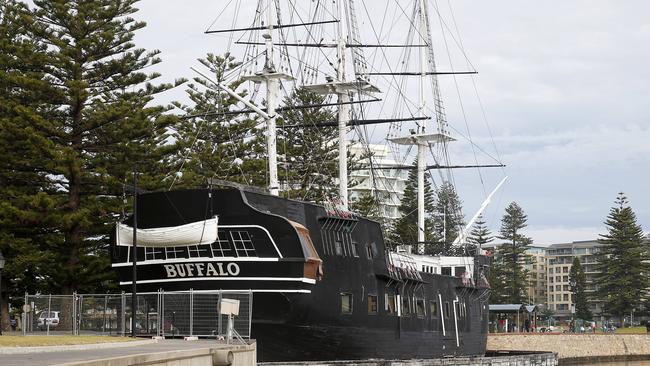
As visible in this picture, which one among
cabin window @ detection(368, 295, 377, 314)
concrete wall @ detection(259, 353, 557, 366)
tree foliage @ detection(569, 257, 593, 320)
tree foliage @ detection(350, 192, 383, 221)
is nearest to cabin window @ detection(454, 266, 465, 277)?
concrete wall @ detection(259, 353, 557, 366)

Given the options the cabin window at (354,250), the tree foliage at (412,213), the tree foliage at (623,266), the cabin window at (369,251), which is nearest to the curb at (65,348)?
the cabin window at (354,250)

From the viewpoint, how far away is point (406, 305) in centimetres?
4169

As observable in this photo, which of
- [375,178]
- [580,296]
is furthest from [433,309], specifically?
[580,296]

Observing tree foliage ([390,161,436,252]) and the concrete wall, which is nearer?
the concrete wall

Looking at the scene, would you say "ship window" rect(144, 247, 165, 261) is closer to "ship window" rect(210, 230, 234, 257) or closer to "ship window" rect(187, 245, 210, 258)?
"ship window" rect(187, 245, 210, 258)

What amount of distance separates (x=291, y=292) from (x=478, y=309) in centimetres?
2232

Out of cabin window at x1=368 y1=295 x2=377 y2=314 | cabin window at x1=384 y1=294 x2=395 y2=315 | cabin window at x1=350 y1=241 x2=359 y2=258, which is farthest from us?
cabin window at x1=384 y1=294 x2=395 y2=315

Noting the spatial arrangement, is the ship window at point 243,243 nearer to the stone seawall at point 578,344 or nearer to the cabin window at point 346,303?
the cabin window at point 346,303

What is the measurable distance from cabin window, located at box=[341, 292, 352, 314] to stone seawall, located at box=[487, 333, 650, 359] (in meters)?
39.5

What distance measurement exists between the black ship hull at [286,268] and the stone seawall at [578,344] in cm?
3687

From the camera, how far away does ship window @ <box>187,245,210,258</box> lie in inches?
1329

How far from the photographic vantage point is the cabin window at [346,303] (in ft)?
117

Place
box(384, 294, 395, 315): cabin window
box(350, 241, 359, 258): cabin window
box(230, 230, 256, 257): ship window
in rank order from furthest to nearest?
box(384, 294, 395, 315): cabin window
box(350, 241, 359, 258): cabin window
box(230, 230, 256, 257): ship window

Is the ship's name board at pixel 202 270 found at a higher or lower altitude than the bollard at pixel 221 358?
higher
